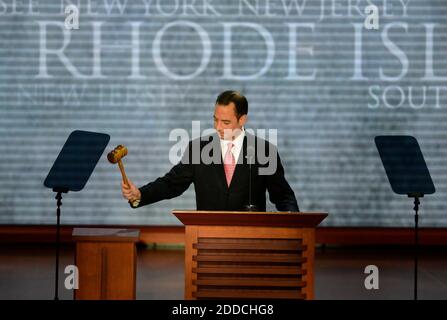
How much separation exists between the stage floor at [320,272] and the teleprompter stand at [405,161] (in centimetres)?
126

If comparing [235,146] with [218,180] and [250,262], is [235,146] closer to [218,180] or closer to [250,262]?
[218,180]

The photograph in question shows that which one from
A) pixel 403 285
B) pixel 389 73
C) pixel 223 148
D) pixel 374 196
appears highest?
pixel 389 73

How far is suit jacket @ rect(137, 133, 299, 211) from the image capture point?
4293 millimetres

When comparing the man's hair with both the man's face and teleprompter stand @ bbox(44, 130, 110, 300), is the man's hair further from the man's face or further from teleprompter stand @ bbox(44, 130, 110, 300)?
teleprompter stand @ bbox(44, 130, 110, 300)

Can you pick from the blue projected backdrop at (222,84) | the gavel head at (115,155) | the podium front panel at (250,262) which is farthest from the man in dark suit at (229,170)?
the blue projected backdrop at (222,84)

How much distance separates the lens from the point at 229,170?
170 inches

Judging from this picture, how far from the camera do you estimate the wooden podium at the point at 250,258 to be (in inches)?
137

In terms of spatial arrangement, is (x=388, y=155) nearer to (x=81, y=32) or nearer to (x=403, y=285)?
(x=403, y=285)

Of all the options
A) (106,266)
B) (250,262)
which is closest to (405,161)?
(250,262)

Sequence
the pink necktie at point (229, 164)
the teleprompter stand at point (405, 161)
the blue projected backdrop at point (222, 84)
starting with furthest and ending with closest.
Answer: the blue projected backdrop at point (222, 84), the teleprompter stand at point (405, 161), the pink necktie at point (229, 164)

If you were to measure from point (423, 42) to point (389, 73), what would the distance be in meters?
0.44
